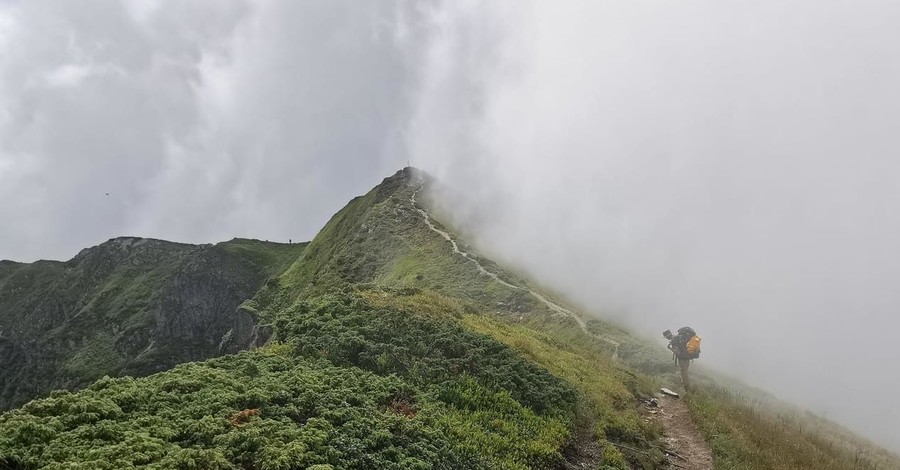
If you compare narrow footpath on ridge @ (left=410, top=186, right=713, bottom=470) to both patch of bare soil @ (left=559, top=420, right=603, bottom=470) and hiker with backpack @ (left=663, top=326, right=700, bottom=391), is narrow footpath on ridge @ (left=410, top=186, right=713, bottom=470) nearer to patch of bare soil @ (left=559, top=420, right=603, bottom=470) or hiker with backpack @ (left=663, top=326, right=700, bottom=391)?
patch of bare soil @ (left=559, top=420, right=603, bottom=470)

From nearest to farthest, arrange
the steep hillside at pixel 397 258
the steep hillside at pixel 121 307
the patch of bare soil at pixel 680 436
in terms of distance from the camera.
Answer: the patch of bare soil at pixel 680 436
the steep hillside at pixel 397 258
the steep hillside at pixel 121 307

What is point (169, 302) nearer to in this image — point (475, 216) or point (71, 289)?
point (71, 289)

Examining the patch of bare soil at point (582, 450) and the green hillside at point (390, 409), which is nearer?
the green hillside at point (390, 409)

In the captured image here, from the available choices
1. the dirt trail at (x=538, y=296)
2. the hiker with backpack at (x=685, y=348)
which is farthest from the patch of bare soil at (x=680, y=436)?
the dirt trail at (x=538, y=296)

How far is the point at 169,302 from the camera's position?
113750 mm

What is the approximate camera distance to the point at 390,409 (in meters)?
15.3

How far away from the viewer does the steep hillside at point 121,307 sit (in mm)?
104375

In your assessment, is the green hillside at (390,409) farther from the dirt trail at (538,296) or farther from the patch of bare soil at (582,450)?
the dirt trail at (538,296)

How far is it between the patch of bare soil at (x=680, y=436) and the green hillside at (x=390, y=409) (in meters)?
0.31

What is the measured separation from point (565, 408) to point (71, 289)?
150m

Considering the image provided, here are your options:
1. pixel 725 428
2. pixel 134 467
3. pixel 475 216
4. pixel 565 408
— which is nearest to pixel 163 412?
pixel 134 467

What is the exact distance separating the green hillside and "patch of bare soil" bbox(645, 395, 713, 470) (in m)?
0.31

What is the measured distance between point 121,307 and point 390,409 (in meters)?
124

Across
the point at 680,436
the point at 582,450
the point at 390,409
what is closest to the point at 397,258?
the point at 680,436
